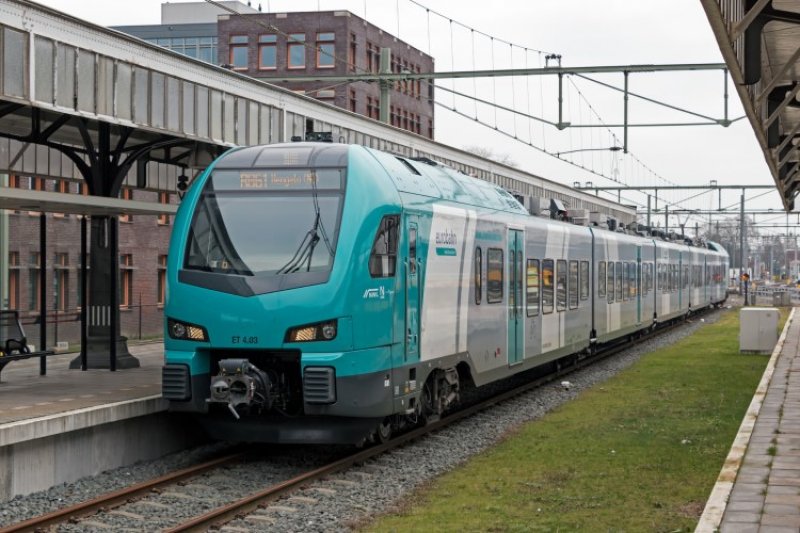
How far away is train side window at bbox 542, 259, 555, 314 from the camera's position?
1977 cm

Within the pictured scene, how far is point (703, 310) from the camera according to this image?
56250mm

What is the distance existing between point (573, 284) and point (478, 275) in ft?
23.6

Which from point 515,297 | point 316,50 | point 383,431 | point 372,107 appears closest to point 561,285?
point 515,297

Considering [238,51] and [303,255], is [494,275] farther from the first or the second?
[238,51]

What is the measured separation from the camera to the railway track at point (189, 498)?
9555 mm

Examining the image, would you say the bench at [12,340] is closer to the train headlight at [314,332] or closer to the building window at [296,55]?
the train headlight at [314,332]

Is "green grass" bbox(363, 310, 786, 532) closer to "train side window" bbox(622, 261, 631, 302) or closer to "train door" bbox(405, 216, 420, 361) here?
"train door" bbox(405, 216, 420, 361)

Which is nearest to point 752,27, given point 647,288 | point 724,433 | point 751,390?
point 724,433

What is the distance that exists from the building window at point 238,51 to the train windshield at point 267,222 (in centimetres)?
5067

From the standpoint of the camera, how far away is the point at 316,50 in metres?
58.8

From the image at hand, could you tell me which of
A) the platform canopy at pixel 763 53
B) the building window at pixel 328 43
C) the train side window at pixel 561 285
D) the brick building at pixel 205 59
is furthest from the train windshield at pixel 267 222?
the building window at pixel 328 43

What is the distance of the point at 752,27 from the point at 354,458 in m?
6.21

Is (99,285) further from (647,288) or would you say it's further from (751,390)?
(647,288)

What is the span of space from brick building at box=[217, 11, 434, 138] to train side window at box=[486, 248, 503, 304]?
4181 centimetres
